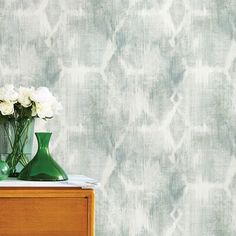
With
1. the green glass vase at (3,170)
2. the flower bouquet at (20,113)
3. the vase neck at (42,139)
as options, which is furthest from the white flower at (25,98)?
the green glass vase at (3,170)

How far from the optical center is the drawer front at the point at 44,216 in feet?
7.36

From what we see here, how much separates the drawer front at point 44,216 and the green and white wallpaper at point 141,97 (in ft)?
2.06

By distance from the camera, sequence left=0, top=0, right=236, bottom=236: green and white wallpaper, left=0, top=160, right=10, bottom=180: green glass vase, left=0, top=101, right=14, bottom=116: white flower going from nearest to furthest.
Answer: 1. left=0, top=160, right=10, bottom=180: green glass vase
2. left=0, top=101, right=14, bottom=116: white flower
3. left=0, top=0, right=236, bottom=236: green and white wallpaper

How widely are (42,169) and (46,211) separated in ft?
0.75

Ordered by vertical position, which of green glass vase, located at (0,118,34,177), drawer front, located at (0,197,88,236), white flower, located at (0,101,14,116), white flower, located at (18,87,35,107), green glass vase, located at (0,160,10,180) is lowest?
drawer front, located at (0,197,88,236)

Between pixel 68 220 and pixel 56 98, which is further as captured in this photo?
pixel 56 98

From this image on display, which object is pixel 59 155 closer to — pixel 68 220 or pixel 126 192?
pixel 126 192

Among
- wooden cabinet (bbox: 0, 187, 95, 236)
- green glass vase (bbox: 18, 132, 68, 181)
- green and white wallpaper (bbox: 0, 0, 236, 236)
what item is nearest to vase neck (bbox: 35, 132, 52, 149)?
green glass vase (bbox: 18, 132, 68, 181)

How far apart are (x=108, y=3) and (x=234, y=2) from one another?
2.10 feet

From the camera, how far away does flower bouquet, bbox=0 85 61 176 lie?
8.29 feet

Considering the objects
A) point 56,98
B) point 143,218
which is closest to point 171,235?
point 143,218

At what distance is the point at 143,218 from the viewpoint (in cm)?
294

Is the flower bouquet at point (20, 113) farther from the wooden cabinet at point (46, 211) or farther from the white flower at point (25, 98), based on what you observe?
the wooden cabinet at point (46, 211)

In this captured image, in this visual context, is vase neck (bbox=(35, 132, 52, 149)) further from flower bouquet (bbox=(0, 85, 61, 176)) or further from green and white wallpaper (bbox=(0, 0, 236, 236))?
green and white wallpaper (bbox=(0, 0, 236, 236))
